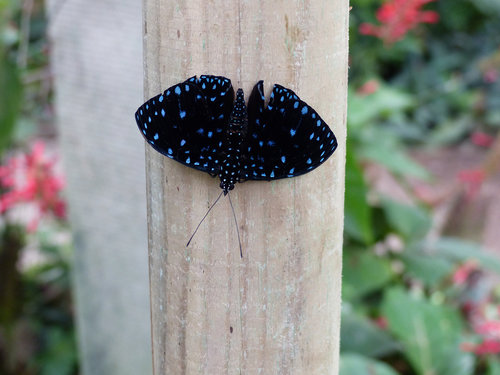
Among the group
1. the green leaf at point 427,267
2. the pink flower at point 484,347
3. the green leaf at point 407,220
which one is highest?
the green leaf at point 407,220

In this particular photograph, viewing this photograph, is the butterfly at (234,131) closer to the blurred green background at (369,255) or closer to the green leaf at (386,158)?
the blurred green background at (369,255)

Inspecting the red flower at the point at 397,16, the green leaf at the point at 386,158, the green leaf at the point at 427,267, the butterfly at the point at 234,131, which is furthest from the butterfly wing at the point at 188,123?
the red flower at the point at 397,16

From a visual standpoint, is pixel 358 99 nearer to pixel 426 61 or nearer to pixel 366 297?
pixel 366 297

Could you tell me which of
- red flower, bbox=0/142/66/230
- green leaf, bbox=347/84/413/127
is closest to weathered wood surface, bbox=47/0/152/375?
red flower, bbox=0/142/66/230

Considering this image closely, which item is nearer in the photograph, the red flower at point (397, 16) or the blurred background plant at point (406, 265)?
the blurred background plant at point (406, 265)

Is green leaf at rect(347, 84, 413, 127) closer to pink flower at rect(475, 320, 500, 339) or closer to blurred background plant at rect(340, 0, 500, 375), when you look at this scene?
blurred background plant at rect(340, 0, 500, 375)

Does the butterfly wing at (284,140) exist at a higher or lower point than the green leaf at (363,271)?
higher
